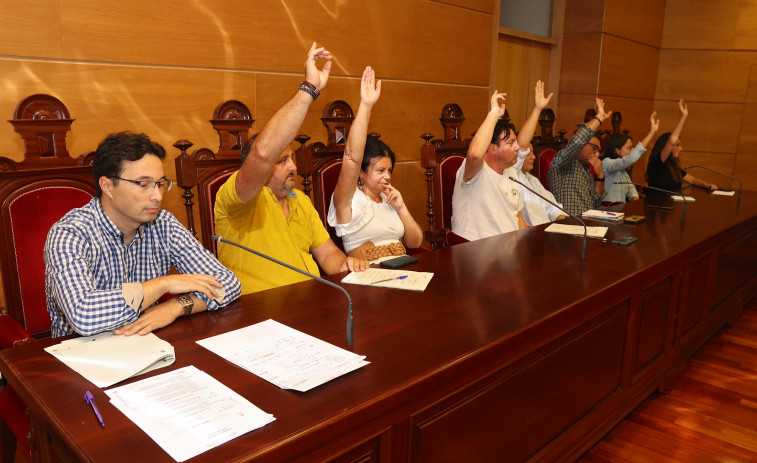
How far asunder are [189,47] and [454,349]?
77.0 inches

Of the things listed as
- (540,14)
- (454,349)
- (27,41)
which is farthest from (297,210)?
(540,14)

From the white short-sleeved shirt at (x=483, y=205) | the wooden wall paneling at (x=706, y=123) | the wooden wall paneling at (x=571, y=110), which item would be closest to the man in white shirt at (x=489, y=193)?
the white short-sleeved shirt at (x=483, y=205)

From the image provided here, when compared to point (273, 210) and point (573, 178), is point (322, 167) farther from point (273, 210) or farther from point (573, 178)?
point (573, 178)

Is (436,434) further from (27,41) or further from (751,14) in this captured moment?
(751,14)

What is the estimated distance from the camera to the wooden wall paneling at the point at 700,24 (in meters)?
5.88

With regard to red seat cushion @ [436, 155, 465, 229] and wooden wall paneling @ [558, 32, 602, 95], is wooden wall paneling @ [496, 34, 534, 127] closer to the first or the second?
wooden wall paneling @ [558, 32, 602, 95]

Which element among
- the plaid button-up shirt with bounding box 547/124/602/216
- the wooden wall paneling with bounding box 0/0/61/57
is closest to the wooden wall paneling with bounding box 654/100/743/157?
the plaid button-up shirt with bounding box 547/124/602/216

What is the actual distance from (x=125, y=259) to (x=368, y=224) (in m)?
1.06

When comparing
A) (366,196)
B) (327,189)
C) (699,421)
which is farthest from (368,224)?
(699,421)

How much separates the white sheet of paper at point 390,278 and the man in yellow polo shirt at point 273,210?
83 millimetres

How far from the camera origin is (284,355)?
3.88 ft

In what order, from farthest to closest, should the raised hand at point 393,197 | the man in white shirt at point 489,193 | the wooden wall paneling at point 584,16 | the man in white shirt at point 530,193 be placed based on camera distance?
the wooden wall paneling at point 584,16, the man in white shirt at point 530,193, the man in white shirt at point 489,193, the raised hand at point 393,197

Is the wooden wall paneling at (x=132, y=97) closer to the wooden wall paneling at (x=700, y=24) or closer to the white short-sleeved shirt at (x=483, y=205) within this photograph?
the white short-sleeved shirt at (x=483, y=205)

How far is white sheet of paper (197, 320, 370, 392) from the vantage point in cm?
108
